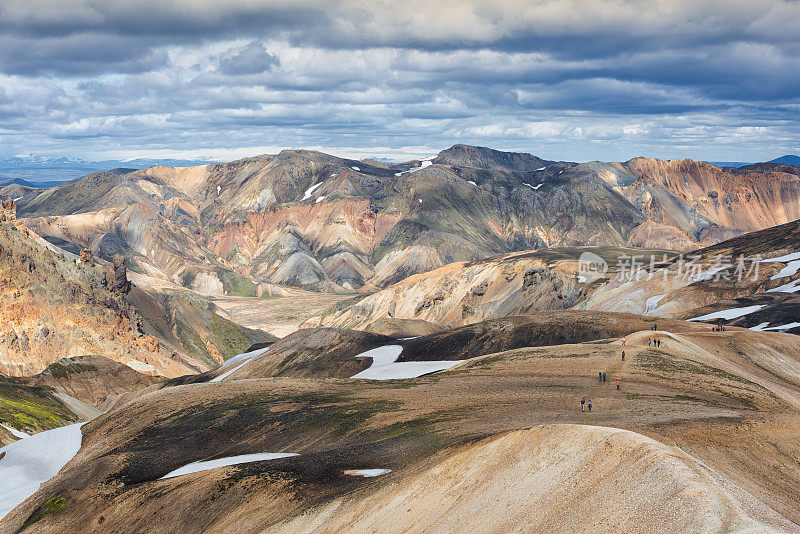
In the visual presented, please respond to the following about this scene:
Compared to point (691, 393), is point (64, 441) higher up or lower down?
lower down

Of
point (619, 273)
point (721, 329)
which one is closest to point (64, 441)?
point (721, 329)

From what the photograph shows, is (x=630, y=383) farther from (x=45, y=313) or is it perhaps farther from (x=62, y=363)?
(x=45, y=313)
